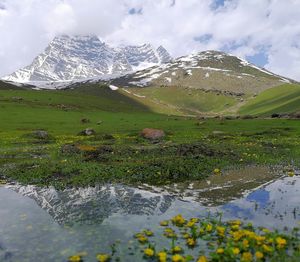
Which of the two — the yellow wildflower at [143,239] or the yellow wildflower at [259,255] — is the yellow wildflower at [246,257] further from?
the yellow wildflower at [143,239]

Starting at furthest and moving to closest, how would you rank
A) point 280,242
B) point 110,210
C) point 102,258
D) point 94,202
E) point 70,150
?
point 70,150 → point 94,202 → point 110,210 → point 280,242 → point 102,258

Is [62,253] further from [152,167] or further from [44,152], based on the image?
[44,152]

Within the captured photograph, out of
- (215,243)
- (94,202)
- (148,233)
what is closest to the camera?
(215,243)

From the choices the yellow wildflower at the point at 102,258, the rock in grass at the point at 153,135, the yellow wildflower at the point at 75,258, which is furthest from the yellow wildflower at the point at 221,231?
the rock in grass at the point at 153,135

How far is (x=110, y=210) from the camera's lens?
68.4 feet

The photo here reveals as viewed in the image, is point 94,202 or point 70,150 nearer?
point 94,202

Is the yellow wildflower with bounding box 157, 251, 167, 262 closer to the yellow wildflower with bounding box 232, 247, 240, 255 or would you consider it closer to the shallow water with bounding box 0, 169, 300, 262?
the yellow wildflower with bounding box 232, 247, 240, 255

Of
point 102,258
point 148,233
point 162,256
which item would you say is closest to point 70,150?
point 148,233

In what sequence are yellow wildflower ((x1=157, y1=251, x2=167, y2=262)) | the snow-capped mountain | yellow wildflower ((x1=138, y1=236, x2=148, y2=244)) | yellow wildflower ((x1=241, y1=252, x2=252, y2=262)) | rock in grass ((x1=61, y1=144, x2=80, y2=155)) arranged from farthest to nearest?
rock in grass ((x1=61, y1=144, x2=80, y2=155)), the snow-capped mountain, yellow wildflower ((x1=138, y1=236, x2=148, y2=244)), yellow wildflower ((x1=157, y1=251, x2=167, y2=262)), yellow wildflower ((x1=241, y1=252, x2=252, y2=262))

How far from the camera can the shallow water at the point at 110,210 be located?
16.0 metres

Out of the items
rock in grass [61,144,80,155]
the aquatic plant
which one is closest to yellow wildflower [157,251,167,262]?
the aquatic plant

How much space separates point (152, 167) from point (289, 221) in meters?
15.1

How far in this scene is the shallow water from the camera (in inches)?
632

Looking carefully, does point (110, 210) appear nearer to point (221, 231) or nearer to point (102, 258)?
point (102, 258)
